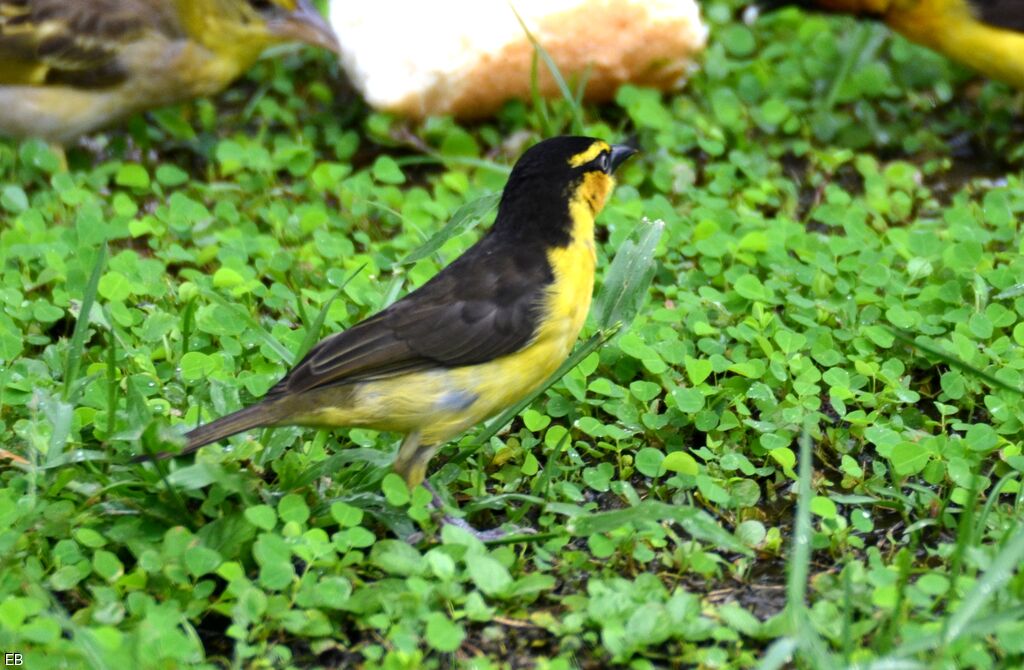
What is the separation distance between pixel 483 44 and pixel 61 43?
5.83 feet

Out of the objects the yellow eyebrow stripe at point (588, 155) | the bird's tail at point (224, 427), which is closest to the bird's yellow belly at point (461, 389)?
the bird's tail at point (224, 427)

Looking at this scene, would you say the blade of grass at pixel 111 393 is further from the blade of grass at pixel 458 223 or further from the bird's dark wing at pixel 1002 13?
the bird's dark wing at pixel 1002 13

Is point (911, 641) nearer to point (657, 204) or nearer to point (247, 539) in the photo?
point (247, 539)

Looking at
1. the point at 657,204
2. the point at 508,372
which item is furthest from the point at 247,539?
the point at 657,204

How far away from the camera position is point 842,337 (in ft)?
14.6

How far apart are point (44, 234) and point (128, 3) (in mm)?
1395

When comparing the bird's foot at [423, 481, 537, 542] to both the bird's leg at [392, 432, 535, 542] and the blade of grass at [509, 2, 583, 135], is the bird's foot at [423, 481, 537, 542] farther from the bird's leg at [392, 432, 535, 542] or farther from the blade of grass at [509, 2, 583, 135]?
the blade of grass at [509, 2, 583, 135]

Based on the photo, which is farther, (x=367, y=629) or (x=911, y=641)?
(x=367, y=629)

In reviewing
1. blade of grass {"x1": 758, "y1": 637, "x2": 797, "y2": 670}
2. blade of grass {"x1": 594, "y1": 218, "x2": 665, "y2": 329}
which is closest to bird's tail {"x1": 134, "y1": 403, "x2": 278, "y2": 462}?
blade of grass {"x1": 594, "y1": 218, "x2": 665, "y2": 329}

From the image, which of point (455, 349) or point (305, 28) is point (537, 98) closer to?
point (305, 28)

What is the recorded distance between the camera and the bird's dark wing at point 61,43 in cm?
577

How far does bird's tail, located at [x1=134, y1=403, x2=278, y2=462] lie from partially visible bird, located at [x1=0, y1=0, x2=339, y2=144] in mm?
2856

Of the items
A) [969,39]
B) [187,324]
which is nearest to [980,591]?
[187,324]

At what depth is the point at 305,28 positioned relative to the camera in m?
6.14
